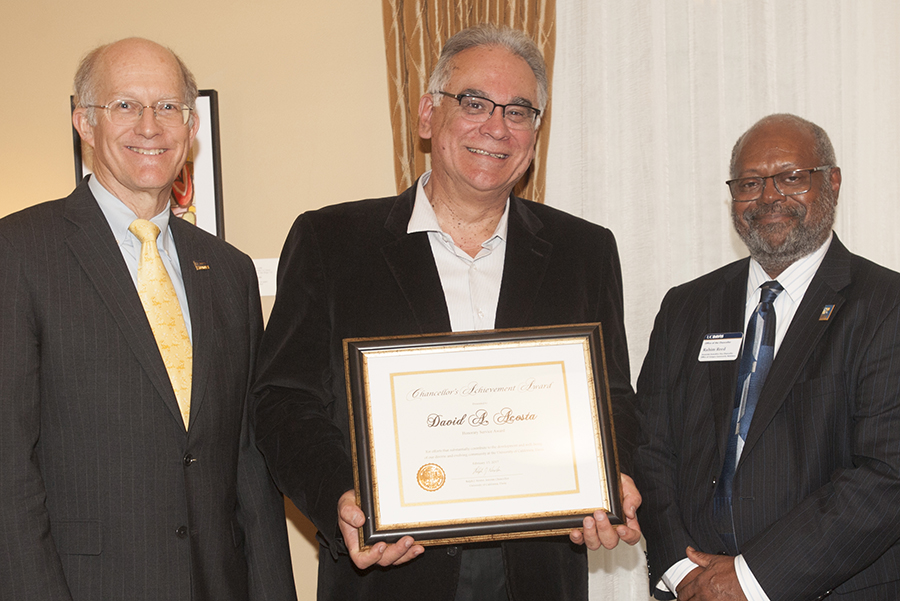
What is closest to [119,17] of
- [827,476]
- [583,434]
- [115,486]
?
[115,486]

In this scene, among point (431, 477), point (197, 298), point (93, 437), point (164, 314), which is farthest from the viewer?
point (197, 298)

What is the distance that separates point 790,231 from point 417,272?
131 centimetres

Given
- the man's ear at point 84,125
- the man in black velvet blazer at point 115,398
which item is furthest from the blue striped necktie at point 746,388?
the man's ear at point 84,125

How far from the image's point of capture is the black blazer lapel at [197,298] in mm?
2146

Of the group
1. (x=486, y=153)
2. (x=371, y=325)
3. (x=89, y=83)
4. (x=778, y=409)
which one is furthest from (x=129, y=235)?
(x=778, y=409)

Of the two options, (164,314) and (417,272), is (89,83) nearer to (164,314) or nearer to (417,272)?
(164,314)

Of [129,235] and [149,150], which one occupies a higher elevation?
[149,150]

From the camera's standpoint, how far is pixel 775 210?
101 inches

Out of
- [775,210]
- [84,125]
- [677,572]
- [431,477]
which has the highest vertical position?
[84,125]

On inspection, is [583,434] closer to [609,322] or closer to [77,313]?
[609,322]

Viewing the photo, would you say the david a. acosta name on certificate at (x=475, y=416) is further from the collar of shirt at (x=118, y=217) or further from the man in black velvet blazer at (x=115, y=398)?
the collar of shirt at (x=118, y=217)

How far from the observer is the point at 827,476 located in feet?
7.39

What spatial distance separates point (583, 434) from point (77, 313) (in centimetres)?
141

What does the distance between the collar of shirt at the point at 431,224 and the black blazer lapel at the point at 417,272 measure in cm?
2
